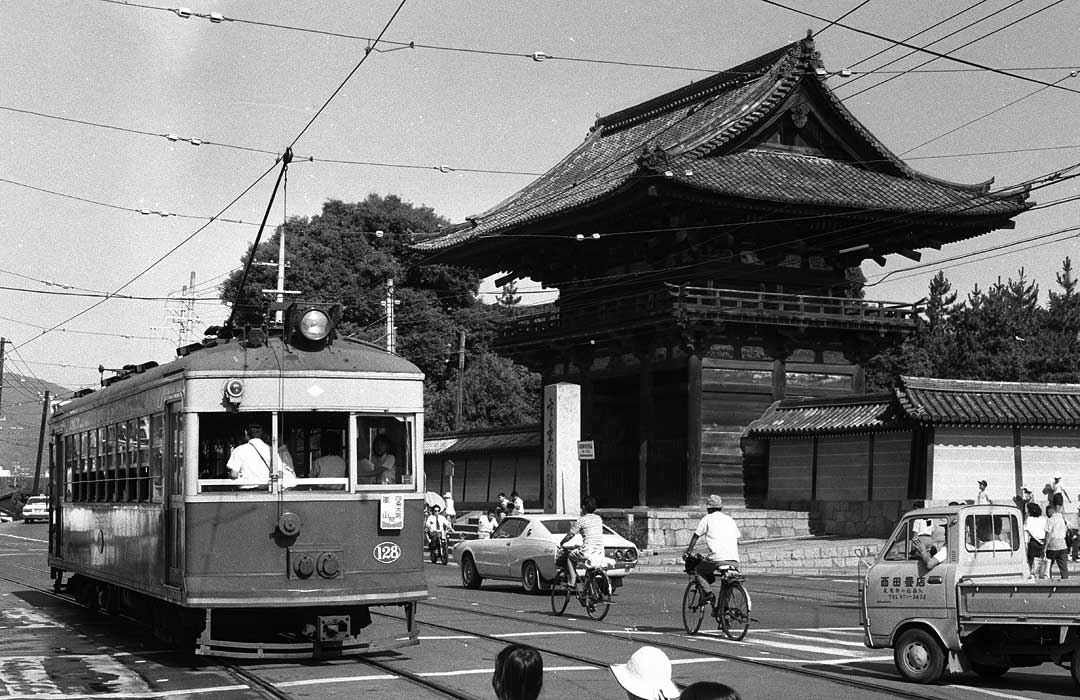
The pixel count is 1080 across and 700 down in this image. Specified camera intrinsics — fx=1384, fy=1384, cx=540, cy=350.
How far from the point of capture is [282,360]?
12672 millimetres

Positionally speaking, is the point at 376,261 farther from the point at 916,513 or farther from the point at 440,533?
the point at 916,513

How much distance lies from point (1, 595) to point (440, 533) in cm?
1277

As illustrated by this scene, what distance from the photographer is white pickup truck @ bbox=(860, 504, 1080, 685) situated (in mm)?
11531

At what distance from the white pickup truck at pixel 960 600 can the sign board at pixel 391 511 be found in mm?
4394

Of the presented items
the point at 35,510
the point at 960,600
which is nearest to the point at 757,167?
the point at 960,600

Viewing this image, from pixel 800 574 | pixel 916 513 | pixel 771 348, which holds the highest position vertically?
pixel 771 348

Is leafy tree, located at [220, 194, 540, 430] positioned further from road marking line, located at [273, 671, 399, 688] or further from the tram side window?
road marking line, located at [273, 671, 399, 688]

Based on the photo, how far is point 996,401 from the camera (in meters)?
31.0

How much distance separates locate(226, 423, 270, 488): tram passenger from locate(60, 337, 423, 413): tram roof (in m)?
0.68

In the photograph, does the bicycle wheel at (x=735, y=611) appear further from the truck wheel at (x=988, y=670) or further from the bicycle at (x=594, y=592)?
the truck wheel at (x=988, y=670)

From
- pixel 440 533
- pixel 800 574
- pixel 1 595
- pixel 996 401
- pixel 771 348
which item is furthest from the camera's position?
pixel 771 348

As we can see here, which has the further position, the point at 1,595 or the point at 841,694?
the point at 1,595

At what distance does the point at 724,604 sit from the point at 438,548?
18.8 m

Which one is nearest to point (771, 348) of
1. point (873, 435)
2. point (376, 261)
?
point (873, 435)
